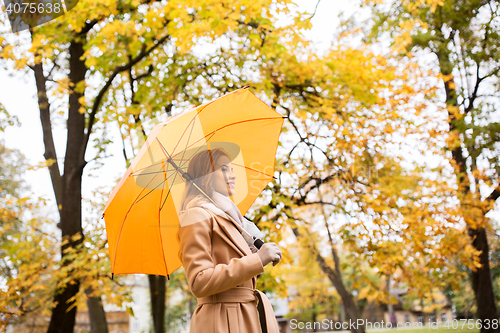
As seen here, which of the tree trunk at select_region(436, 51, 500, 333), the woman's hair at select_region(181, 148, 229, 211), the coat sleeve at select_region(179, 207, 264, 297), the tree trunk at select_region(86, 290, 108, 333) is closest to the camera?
the coat sleeve at select_region(179, 207, 264, 297)

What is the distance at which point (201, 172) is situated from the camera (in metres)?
2.10

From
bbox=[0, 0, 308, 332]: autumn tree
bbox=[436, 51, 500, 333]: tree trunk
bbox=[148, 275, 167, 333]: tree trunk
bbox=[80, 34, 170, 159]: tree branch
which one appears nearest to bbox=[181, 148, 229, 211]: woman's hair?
bbox=[0, 0, 308, 332]: autumn tree

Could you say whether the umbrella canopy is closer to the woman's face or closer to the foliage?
the woman's face

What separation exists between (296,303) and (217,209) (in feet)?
87.3

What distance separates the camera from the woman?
1.67 metres

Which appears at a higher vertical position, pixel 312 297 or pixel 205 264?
pixel 205 264

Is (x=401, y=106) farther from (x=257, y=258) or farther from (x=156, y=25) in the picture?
(x=257, y=258)

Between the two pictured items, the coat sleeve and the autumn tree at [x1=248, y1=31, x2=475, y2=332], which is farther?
the autumn tree at [x1=248, y1=31, x2=475, y2=332]

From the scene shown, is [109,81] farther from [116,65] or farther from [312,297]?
[312,297]

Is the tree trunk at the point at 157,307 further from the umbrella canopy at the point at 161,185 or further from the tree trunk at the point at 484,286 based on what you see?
the tree trunk at the point at 484,286

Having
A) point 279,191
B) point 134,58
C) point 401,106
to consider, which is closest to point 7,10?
point 134,58

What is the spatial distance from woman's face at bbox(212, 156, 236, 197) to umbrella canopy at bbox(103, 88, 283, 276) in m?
0.27

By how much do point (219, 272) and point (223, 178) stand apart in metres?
0.59

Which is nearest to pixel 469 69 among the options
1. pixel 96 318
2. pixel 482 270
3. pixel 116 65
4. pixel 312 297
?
pixel 482 270
